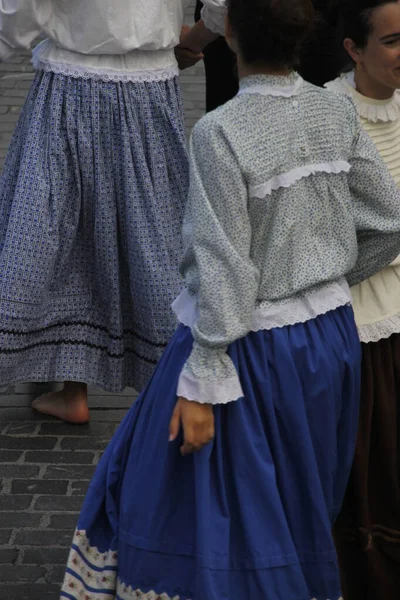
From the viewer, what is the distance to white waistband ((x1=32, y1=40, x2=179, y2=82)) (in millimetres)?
4211

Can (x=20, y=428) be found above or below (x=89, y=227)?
below

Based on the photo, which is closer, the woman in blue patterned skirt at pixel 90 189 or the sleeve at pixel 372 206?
the sleeve at pixel 372 206

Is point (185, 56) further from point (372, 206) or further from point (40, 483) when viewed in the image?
point (372, 206)

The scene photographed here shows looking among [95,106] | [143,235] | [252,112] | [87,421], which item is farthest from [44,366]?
[252,112]

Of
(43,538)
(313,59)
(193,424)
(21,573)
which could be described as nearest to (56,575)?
(21,573)

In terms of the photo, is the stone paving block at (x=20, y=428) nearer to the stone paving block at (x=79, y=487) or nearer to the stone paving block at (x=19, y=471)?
the stone paving block at (x=19, y=471)

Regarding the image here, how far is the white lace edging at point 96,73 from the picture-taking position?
4.21 meters

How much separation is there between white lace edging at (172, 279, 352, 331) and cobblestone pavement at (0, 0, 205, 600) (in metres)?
1.08

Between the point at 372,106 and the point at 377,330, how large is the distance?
533 millimetres

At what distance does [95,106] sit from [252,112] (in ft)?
5.25

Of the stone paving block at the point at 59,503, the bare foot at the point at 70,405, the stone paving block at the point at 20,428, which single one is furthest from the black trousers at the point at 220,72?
the stone paving block at the point at 59,503

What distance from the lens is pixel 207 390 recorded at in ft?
8.67

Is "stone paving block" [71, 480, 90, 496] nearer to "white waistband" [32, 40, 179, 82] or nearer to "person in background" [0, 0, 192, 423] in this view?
"person in background" [0, 0, 192, 423]

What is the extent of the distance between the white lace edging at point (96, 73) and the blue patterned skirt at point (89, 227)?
0.02m
